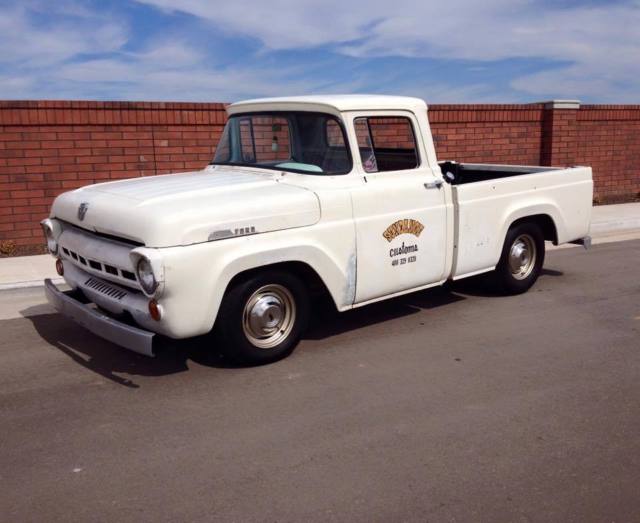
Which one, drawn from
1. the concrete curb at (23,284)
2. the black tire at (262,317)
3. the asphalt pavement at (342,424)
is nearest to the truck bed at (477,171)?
the asphalt pavement at (342,424)

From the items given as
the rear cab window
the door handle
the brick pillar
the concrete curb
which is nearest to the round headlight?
the concrete curb

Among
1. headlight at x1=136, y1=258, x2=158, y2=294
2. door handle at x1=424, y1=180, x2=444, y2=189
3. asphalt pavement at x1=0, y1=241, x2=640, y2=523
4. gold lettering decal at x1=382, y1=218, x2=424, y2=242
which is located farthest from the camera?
door handle at x1=424, y1=180, x2=444, y2=189

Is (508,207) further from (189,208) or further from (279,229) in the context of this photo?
(189,208)

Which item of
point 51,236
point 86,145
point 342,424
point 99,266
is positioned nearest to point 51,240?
point 51,236

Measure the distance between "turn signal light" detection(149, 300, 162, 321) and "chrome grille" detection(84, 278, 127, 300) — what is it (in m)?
0.47

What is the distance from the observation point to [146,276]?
4211mm

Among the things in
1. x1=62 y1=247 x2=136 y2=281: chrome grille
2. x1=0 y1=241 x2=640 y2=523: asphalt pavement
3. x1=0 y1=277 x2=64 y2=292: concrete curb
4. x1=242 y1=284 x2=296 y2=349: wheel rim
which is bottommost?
x1=0 y1=241 x2=640 y2=523: asphalt pavement

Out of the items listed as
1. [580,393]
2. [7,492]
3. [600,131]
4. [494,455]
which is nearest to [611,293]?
[580,393]

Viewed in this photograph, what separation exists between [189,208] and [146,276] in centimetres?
54

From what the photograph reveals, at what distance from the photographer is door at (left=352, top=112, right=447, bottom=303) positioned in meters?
5.28

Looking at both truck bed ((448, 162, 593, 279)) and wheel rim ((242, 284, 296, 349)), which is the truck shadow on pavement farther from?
truck bed ((448, 162, 593, 279))

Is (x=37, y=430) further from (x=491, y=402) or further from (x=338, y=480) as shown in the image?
(x=491, y=402)

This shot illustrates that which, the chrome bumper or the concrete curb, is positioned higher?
the chrome bumper

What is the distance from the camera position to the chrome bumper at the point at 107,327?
14.0 feet
